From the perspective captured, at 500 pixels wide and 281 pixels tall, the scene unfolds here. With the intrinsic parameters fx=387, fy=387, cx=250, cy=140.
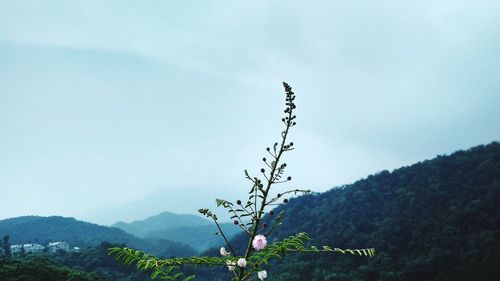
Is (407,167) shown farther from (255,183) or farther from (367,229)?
(255,183)

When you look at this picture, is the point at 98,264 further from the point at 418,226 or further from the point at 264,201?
the point at 264,201

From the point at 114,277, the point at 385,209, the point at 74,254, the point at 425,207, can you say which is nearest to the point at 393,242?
the point at 425,207

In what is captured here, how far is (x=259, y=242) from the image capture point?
370cm

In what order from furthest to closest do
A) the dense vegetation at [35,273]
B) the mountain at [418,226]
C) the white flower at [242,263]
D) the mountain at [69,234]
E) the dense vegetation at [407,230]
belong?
the mountain at [69,234] → the mountain at [418,226] → the dense vegetation at [407,230] → the dense vegetation at [35,273] → the white flower at [242,263]

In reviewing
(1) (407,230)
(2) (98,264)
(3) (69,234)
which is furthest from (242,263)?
(3) (69,234)

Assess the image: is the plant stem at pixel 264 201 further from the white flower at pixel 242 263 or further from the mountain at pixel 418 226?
the mountain at pixel 418 226

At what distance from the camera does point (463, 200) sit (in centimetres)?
7344

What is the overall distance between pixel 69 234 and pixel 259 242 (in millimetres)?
199058

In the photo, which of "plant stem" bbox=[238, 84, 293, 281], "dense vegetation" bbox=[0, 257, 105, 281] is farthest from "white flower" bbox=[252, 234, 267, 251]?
"dense vegetation" bbox=[0, 257, 105, 281]

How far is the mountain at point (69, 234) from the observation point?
16425cm

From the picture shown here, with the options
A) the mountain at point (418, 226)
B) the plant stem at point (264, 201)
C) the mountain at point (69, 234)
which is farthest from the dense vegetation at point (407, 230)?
the mountain at point (69, 234)

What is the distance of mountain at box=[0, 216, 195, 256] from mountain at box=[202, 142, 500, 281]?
7094 centimetres

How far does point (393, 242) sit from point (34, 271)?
59.5 meters

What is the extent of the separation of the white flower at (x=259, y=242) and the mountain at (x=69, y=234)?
15860cm
